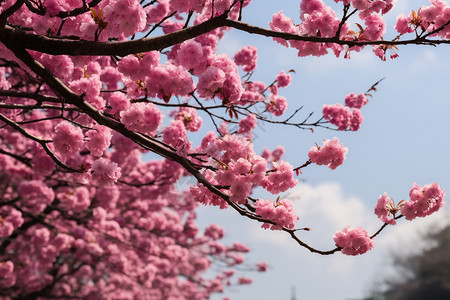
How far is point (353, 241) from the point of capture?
13.6ft

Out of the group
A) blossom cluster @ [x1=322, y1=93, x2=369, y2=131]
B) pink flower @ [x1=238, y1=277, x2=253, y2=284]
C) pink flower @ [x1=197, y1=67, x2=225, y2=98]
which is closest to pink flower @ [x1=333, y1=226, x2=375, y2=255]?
pink flower @ [x1=197, y1=67, x2=225, y2=98]

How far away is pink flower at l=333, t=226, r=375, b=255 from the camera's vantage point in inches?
163

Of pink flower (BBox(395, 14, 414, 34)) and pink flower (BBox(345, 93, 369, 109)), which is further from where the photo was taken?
pink flower (BBox(345, 93, 369, 109))

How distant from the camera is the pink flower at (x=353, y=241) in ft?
13.6

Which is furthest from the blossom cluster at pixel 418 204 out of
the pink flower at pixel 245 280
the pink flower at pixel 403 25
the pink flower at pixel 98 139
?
the pink flower at pixel 245 280

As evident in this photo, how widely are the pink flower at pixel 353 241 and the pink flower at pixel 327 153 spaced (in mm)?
712

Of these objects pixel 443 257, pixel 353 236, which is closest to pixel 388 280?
pixel 443 257

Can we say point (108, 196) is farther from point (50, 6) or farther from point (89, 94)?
point (50, 6)

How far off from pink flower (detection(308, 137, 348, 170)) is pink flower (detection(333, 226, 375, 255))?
2.34 ft

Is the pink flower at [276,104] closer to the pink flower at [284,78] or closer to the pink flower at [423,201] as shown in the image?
the pink flower at [284,78]

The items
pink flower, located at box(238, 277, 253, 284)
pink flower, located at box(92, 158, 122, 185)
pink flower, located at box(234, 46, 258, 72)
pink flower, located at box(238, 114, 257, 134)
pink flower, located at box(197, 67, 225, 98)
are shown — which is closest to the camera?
pink flower, located at box(197, 67, 225, 98)

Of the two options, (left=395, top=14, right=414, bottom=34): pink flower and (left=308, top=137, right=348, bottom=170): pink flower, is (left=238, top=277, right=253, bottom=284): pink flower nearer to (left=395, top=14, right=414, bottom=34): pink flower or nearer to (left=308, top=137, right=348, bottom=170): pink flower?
(left=308, top=137, right=348, bottom=170): pink flower

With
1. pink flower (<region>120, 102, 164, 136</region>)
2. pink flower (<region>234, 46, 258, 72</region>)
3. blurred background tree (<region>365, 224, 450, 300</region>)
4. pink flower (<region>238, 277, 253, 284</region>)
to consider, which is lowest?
pink flower (<region>120, 102, 164, 136</region>)

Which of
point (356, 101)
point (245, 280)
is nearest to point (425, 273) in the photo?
point (245, 280)
